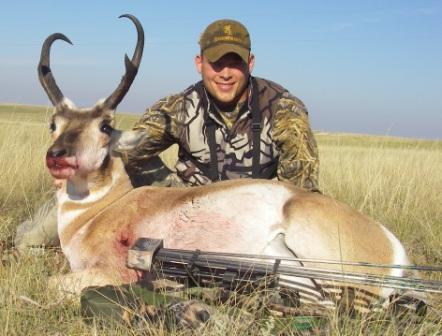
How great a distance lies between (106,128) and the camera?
4570mm

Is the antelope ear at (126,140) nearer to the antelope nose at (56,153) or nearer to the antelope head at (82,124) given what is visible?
the antelope head at (82,124)

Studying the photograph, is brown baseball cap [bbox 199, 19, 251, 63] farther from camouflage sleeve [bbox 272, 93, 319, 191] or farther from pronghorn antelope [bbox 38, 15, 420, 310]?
pronghorn antelope [bbox 38, 15, 420, 310]

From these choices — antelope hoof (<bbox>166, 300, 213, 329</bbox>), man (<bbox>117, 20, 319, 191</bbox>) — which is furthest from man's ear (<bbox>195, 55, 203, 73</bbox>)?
antelope hoof (<bbox>166, 300, 213, 329</bbox>)

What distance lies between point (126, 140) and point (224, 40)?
1.29m

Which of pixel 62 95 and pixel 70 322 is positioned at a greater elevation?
pixel 62 95

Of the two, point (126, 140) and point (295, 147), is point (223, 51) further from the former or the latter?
point (126, 140)

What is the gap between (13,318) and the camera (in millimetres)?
3066

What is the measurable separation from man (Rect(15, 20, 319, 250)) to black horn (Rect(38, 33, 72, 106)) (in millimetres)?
753

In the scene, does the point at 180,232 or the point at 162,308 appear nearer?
the point at 162,308

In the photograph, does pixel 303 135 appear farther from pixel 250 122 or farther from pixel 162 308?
pixel 162 308

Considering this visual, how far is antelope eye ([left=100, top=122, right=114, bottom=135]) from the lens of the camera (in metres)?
4.54

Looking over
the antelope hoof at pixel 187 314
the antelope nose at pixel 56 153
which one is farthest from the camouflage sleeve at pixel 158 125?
the antelope hoof at pixel 187 314

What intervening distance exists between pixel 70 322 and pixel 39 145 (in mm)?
6135

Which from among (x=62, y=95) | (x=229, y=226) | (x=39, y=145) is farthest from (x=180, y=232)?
(x=39, y=145)
